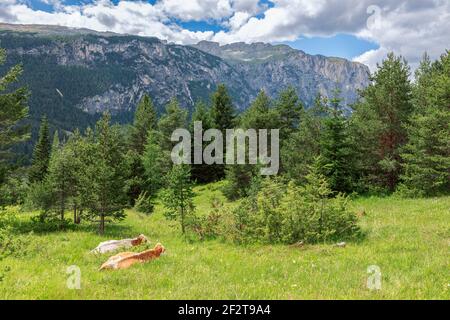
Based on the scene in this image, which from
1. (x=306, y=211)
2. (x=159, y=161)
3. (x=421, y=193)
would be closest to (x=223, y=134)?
(x=159, y=161)

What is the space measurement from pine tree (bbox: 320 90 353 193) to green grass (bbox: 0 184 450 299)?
44.0ft

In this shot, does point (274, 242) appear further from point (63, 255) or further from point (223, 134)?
point (223, 134)

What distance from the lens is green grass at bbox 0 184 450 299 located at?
888 centimetres

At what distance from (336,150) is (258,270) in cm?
2261

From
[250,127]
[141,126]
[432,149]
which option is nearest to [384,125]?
[432,149]

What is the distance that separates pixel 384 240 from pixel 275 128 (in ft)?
111

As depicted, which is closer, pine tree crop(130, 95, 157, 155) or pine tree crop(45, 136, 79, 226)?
pine tree crop(45, 136, 79, 226)

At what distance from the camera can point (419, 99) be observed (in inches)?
1558

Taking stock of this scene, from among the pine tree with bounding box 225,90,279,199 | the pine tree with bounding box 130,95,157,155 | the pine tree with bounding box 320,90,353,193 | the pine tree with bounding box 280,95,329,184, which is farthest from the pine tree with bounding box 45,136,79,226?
the pine tree with bounding box 130,95,157,155

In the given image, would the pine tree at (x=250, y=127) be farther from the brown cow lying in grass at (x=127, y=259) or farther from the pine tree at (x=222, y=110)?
the brown cow lying in grass at (x=127, y=259)

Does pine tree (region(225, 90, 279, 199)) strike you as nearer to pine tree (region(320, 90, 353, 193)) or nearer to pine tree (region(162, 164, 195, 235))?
pine tree (region(320, 90, 353, 193))

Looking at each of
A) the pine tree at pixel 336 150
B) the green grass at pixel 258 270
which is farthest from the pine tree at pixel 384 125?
the green grass at pixel 258 270

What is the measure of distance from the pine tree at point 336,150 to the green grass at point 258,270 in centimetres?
1341

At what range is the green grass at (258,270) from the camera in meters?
8.88
